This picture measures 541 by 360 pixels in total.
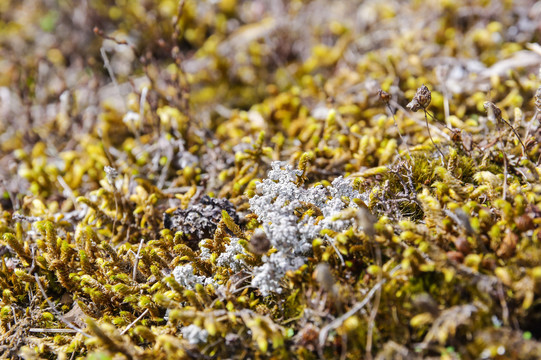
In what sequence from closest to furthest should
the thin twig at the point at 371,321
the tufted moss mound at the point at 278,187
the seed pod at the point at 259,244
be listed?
1. the thin twig at the point at 371,321
2. the tufted moss mound at the point at 278,187
3. the seed pod at the point at 259,244

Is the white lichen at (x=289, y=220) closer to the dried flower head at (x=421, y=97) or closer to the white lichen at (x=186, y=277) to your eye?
the white lichen at (x=186, y=277)

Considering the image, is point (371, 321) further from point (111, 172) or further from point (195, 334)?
point (111, 172)

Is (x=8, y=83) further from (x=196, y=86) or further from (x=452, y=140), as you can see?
(x=452, y=140)

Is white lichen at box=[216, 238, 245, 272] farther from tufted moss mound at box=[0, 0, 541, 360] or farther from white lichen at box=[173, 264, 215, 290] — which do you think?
white lichen at box=[173, 264, 215, 290]

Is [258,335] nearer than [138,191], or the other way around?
[258,335]

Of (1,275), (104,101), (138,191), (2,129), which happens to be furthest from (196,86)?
(1,275)

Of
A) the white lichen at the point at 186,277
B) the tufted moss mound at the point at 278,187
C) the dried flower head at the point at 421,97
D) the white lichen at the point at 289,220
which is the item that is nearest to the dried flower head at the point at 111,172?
the tufted moss mound at the point at 278,187

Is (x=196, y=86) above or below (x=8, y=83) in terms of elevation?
below

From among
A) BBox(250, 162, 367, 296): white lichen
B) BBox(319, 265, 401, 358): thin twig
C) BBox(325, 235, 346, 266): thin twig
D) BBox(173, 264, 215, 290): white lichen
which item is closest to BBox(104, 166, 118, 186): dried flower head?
BBox(173, 264, 215, 290): white lichen
